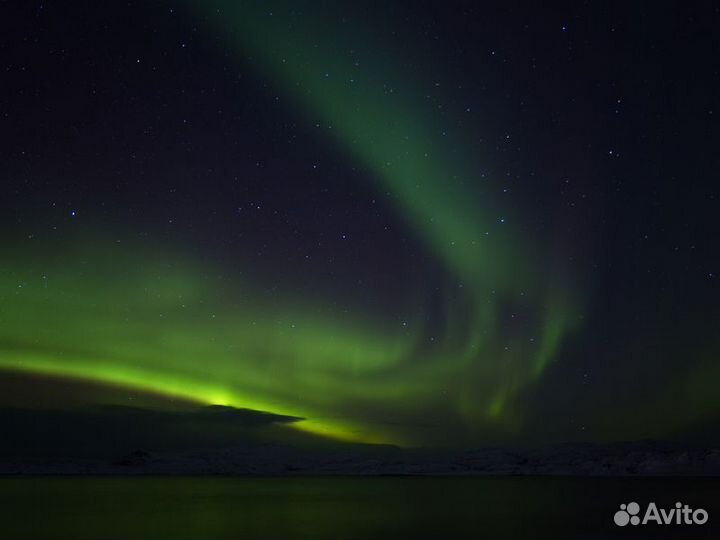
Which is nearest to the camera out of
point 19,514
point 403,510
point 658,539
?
point 658,539

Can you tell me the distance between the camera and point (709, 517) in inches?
1517

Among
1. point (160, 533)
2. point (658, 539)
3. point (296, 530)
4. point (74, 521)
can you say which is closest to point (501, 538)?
point (658, 539)

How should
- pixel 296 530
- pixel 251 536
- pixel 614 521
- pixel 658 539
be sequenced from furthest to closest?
pixel 614 521 → pixel 296 530 → pixel 251 536 → pixel 658 539

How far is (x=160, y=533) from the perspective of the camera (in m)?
31.0

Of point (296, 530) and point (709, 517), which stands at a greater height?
point (709, 517)

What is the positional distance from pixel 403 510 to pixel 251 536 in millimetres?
20257

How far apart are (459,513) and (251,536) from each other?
18.9 metres

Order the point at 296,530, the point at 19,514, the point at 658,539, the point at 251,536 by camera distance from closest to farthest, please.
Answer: the point at 658,539 → the point at 251,536 → the point at 296,530 → the point at 19,514

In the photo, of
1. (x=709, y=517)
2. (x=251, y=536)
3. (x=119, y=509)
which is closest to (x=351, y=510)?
(x=119, y=509)

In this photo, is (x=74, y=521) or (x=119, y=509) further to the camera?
(x=119, y=509)

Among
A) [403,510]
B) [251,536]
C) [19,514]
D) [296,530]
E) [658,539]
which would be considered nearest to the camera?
[658,539]

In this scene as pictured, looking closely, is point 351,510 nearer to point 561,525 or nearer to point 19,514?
point 561,525

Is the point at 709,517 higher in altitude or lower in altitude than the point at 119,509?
higher

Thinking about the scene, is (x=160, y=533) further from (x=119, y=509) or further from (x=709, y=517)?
(x=709, y=517)
